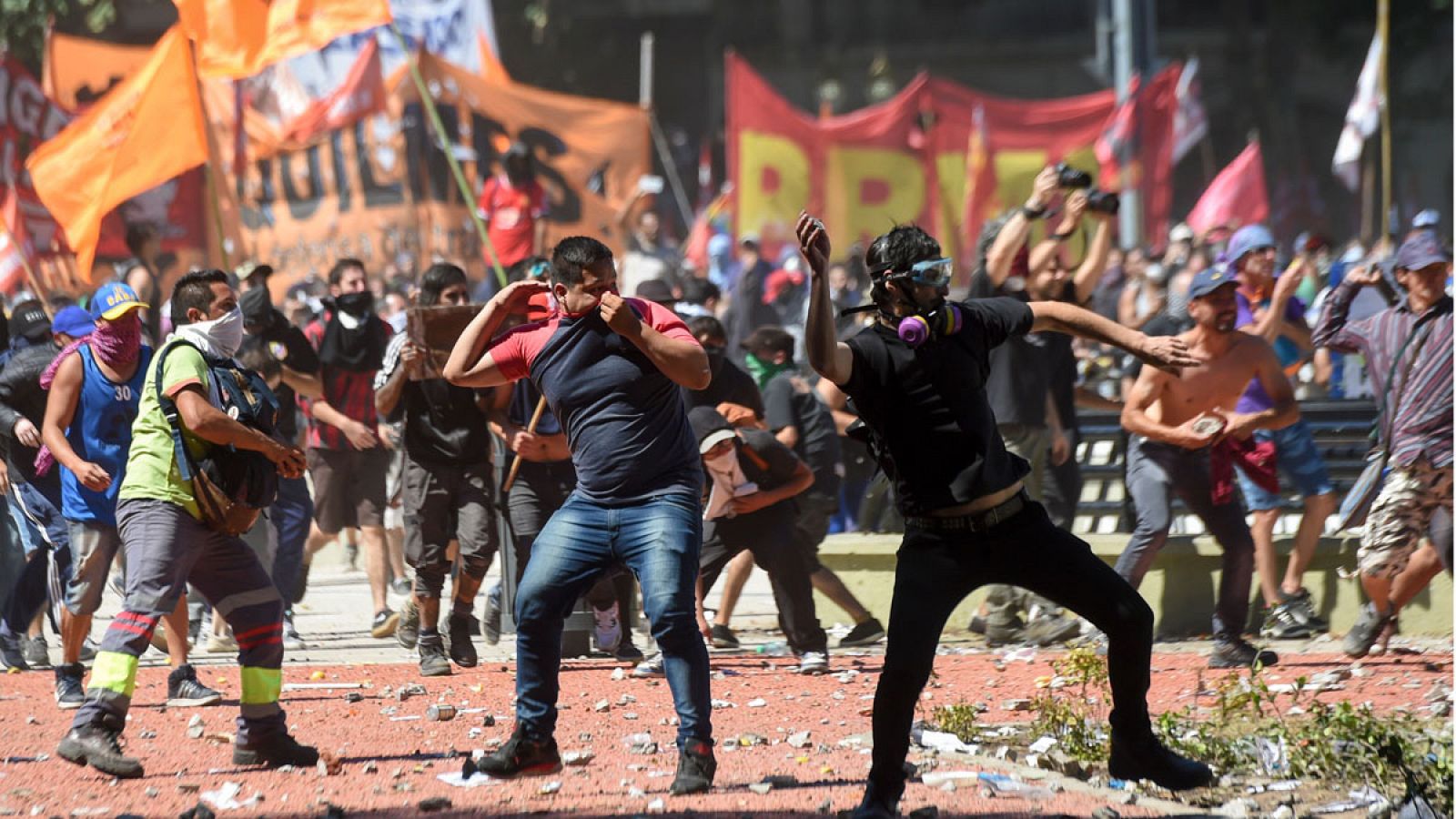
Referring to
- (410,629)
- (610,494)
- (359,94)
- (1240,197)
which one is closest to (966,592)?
(610,494)

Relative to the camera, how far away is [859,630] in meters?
10.1

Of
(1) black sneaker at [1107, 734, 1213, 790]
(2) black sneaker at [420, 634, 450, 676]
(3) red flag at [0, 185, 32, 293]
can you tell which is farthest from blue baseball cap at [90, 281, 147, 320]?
(3) red flag at [0, 185, 32, 293]

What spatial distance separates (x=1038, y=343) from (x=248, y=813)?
16.0 feet

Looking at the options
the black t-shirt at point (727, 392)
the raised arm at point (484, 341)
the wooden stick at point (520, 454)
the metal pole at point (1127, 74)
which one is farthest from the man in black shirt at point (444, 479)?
the metal pole at point (1127, 74)

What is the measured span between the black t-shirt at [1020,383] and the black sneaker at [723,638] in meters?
1.71

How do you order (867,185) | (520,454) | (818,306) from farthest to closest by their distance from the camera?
(867,185) < (520,454) < (818,306)

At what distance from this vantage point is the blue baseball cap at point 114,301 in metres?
8.05

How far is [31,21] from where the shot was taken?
3225 centimetres

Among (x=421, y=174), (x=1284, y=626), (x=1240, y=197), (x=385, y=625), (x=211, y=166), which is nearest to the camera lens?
(x=1284, y=626)

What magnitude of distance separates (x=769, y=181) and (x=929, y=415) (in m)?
14.3

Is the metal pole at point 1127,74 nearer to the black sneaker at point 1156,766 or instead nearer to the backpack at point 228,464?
the backpack at point 228,464

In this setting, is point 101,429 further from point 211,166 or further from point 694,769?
point 211,166

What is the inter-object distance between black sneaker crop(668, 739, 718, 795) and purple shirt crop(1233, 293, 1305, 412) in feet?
13.1

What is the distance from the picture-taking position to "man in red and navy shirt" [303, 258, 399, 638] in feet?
35.7
